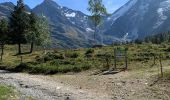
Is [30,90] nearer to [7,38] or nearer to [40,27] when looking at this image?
[7,38]

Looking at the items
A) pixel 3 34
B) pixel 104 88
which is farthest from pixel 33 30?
pixel 104 88

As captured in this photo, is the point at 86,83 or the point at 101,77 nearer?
the point at 86,83

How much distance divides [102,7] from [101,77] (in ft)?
274

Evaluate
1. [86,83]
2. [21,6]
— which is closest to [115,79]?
[86,83]

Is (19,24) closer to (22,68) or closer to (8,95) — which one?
(22,68)

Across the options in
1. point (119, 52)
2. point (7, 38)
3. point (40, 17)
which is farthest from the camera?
point (40, 17)

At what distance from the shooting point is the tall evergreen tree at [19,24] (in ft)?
413

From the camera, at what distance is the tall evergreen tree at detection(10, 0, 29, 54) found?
126m

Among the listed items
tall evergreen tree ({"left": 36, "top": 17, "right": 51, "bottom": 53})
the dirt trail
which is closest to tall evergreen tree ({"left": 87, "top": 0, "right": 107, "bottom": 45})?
tall evergreen tree ({"left": 36, "top": 17, "right": 51, "bottom": 53})

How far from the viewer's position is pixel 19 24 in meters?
126

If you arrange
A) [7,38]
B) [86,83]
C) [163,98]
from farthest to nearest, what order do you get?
[7,38] → [86,83] → [163,98]

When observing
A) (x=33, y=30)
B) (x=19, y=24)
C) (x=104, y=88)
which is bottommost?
(x=104, y=88)

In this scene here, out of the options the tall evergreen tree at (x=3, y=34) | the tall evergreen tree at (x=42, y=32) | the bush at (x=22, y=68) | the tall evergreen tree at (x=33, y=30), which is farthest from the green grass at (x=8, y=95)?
the tall evergreen tree at (x=42, y=32)

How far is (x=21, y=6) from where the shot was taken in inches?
5217
